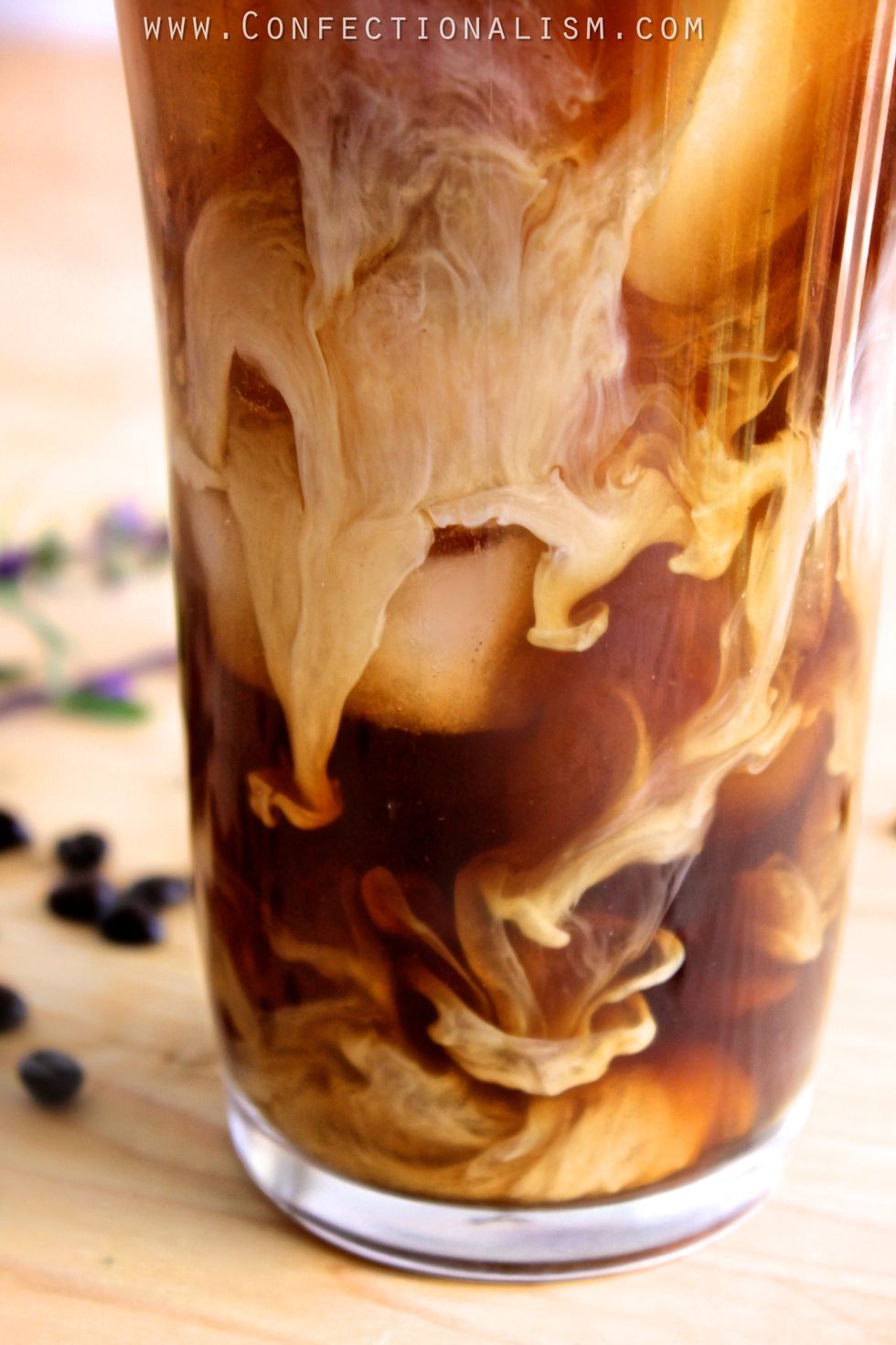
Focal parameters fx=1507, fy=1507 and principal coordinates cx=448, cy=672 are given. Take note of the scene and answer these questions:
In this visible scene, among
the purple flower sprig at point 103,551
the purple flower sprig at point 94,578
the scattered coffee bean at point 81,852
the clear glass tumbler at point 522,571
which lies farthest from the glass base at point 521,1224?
the purple flower sprig at point 103,551

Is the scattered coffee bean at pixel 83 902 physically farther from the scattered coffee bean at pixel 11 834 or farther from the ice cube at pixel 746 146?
the ice cube at pixel 746 146

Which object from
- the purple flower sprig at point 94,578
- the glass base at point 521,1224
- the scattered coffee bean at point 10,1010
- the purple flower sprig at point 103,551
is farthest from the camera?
the purple flower sprig at point 103,551

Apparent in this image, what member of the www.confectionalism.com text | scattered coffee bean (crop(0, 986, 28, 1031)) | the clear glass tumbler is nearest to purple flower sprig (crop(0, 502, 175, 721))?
scattered coffee bean (crop(0, 986, 28, 1031))

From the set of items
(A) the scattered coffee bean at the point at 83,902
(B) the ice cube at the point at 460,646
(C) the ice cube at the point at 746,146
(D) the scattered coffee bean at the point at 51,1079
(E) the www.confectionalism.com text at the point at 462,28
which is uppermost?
(E) the www.confectionalism.com text at the point at 462,28

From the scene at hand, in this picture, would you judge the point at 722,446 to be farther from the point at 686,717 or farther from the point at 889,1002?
the point at 889,1002

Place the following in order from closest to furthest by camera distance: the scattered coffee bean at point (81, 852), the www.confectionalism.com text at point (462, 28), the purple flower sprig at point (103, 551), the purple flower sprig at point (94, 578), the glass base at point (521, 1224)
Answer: the www.confectionalism.com text at point (462, 28) < the glass base at point (521, 1224) < the scattered coffee bean at point (81, 852) < the purple flower sprig at point (94, 578) < the purple flower sprig at point (103, 551)

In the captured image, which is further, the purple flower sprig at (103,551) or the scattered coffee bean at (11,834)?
the purple flower sprig at (103,551)

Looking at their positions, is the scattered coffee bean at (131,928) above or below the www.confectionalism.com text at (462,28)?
below

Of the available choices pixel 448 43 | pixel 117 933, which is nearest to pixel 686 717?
pixel 448 43
